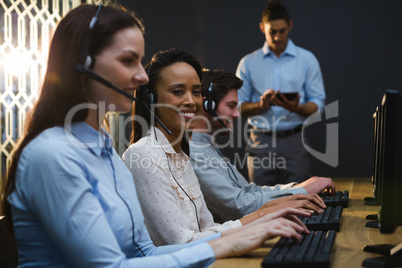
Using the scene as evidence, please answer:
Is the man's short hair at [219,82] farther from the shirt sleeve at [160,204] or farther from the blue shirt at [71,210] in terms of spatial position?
the blue shirt at [71,210]

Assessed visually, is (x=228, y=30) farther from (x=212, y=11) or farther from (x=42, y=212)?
(x=42, y=212)

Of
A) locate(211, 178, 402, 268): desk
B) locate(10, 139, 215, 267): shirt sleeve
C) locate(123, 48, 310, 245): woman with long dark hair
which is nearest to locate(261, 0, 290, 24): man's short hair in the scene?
locate(123, 48, 310, 245): woman with long dark hair

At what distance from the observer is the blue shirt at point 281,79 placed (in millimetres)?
3291

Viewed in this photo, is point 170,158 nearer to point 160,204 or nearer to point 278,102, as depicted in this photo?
point 160,204

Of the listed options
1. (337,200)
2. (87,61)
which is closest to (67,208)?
(87,61)

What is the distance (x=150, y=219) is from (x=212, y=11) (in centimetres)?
312

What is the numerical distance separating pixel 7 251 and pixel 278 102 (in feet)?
7.36

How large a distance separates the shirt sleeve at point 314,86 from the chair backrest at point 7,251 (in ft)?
8.68

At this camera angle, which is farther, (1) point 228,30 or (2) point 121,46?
(1) point 228,30

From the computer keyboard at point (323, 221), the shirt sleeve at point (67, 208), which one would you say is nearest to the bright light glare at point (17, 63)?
the shirt sleeve at point (67, 208)

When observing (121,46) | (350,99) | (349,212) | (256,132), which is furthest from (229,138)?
(121,46)

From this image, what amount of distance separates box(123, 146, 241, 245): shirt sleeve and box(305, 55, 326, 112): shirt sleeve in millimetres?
2099

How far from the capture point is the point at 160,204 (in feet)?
4.51

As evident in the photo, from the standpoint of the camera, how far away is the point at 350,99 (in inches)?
155
